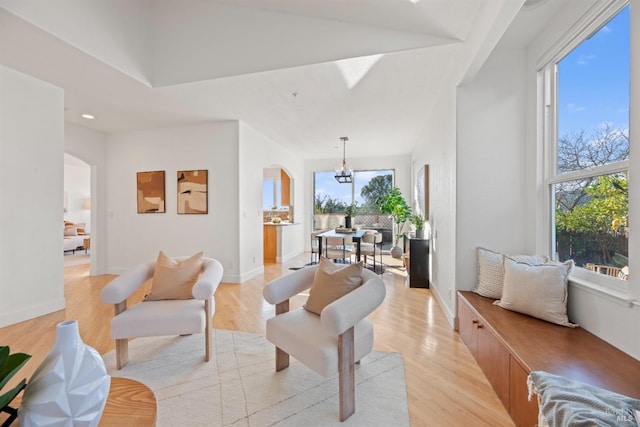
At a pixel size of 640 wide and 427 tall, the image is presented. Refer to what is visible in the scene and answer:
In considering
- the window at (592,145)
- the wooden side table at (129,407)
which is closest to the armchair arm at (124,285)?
the wooden side table at (129,407)

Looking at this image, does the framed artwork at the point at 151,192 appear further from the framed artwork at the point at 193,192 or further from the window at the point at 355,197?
the window at the point at 355,197

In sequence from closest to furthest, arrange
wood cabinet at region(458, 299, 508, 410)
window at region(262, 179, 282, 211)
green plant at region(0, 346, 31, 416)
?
1. green plant at region(0, 346, 31, 416)
2. wood cabinet at region(458, 299, 508, 410)
3. window at region(262, 179, 282, 211)

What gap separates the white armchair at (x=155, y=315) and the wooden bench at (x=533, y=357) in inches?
79.1

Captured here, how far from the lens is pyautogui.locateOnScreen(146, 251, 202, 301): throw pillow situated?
2.36 m

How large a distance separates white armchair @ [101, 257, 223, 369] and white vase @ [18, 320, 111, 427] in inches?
45.7

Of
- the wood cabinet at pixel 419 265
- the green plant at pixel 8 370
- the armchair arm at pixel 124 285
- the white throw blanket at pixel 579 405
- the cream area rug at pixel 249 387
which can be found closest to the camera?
the green plant at pixel 8 370

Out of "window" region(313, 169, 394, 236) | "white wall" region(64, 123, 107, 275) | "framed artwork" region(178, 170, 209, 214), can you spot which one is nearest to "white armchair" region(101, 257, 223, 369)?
"framed artwork" region(178, 170, 209, 214)

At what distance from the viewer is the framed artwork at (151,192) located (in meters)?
4.96

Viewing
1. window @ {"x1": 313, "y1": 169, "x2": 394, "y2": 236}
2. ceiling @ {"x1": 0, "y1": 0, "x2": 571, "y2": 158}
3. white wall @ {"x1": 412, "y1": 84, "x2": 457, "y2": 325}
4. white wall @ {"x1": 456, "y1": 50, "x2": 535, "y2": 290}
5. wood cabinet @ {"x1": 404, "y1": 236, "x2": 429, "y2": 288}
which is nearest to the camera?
ceiling @ {"x1": 0, "y1": 0, "x2": 571, "y2": 158}

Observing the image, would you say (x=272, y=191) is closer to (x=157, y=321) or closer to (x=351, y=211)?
(x=351, y=211)

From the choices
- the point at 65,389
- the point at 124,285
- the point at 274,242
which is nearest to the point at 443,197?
the point at 124,285

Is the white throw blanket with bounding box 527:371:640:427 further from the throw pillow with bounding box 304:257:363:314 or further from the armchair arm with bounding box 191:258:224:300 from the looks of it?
the armchair arm with bounding box 191:258:224:300

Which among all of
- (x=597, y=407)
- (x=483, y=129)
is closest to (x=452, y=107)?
(x=483, y=129)

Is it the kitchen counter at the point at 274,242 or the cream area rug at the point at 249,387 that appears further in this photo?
the kitchen counter at the point at 274,242
